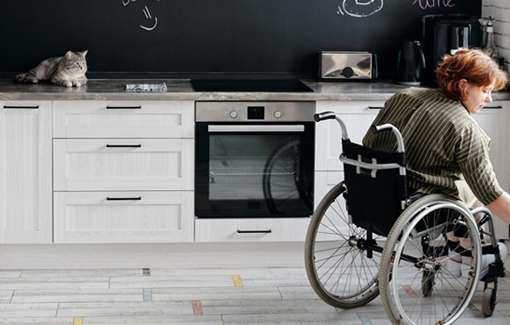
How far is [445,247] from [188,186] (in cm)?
137

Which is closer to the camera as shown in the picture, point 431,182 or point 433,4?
point 431,182

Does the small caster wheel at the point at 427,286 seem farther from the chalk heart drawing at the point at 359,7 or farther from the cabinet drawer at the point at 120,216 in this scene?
the chalk heart drawing at the point at 359,7

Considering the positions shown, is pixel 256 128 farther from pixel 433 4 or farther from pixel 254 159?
pixel 433 4

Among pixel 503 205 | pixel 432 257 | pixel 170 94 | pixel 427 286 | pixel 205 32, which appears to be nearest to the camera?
pixel 503 205

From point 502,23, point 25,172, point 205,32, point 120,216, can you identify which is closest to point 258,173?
point 120,216

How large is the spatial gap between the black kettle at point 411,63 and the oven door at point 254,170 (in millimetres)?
631

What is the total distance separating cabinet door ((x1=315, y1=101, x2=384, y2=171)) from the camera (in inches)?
199

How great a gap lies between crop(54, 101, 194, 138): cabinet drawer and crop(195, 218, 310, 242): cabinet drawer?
0.44 meters

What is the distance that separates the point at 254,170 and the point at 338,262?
23.3 inches

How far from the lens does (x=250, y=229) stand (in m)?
5.12

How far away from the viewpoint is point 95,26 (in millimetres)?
5449

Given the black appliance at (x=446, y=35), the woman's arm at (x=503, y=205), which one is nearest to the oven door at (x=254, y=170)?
the black appliance at (x=446, y=35)

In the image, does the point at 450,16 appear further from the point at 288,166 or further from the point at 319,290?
the point at 319,290

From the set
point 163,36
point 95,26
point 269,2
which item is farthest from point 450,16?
point 95,26
